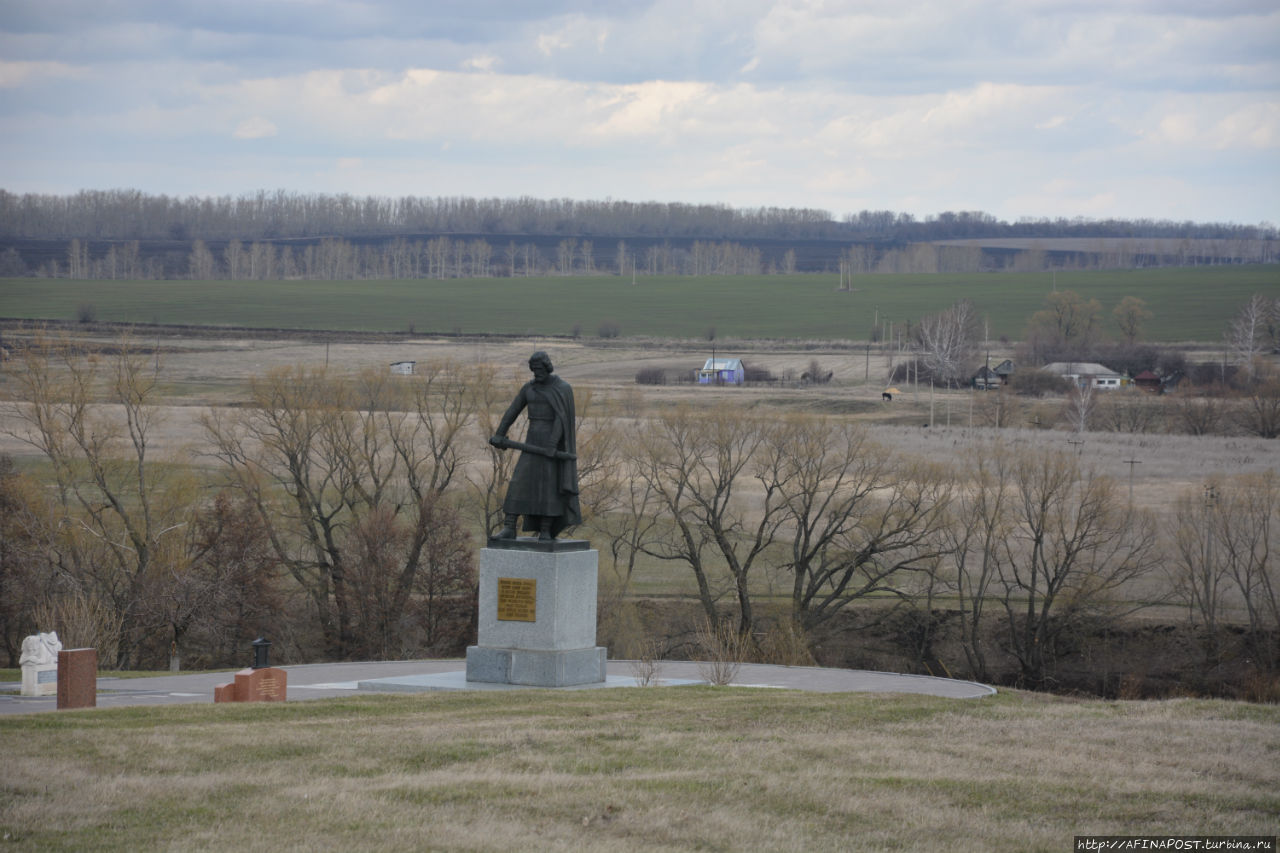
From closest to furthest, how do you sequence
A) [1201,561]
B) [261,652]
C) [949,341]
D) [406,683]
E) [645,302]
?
[261,652] → [406,683] → [1201,561] → [949,341] → [645,302]

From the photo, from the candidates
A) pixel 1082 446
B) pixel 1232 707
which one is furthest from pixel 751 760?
pixel 1082 446

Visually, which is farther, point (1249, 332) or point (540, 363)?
point (1249, 332)

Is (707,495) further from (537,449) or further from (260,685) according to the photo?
(260,685)

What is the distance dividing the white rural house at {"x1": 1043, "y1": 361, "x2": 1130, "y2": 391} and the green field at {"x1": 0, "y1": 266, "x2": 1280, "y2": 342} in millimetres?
21008

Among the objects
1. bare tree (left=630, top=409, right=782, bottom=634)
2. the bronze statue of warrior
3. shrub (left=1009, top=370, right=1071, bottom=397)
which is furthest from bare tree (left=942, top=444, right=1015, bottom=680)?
shrub (left=1009, top=370, right=1071, bottom=397)

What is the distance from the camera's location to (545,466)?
18.4 m

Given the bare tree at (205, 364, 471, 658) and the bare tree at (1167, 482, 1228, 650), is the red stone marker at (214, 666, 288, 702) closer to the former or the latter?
the bare tree at (205, 364, 471, 658)

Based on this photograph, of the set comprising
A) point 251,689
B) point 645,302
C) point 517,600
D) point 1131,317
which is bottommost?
point 251,689

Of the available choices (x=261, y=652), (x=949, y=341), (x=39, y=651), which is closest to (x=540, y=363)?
(x=261, y=652)

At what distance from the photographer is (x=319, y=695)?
18.1 meters

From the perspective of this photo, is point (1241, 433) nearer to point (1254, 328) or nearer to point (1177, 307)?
point (1254, 328)

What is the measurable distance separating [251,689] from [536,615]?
12.7 feet

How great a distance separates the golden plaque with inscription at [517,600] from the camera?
17656 millimetres

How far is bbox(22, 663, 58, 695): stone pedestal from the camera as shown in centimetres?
1811
